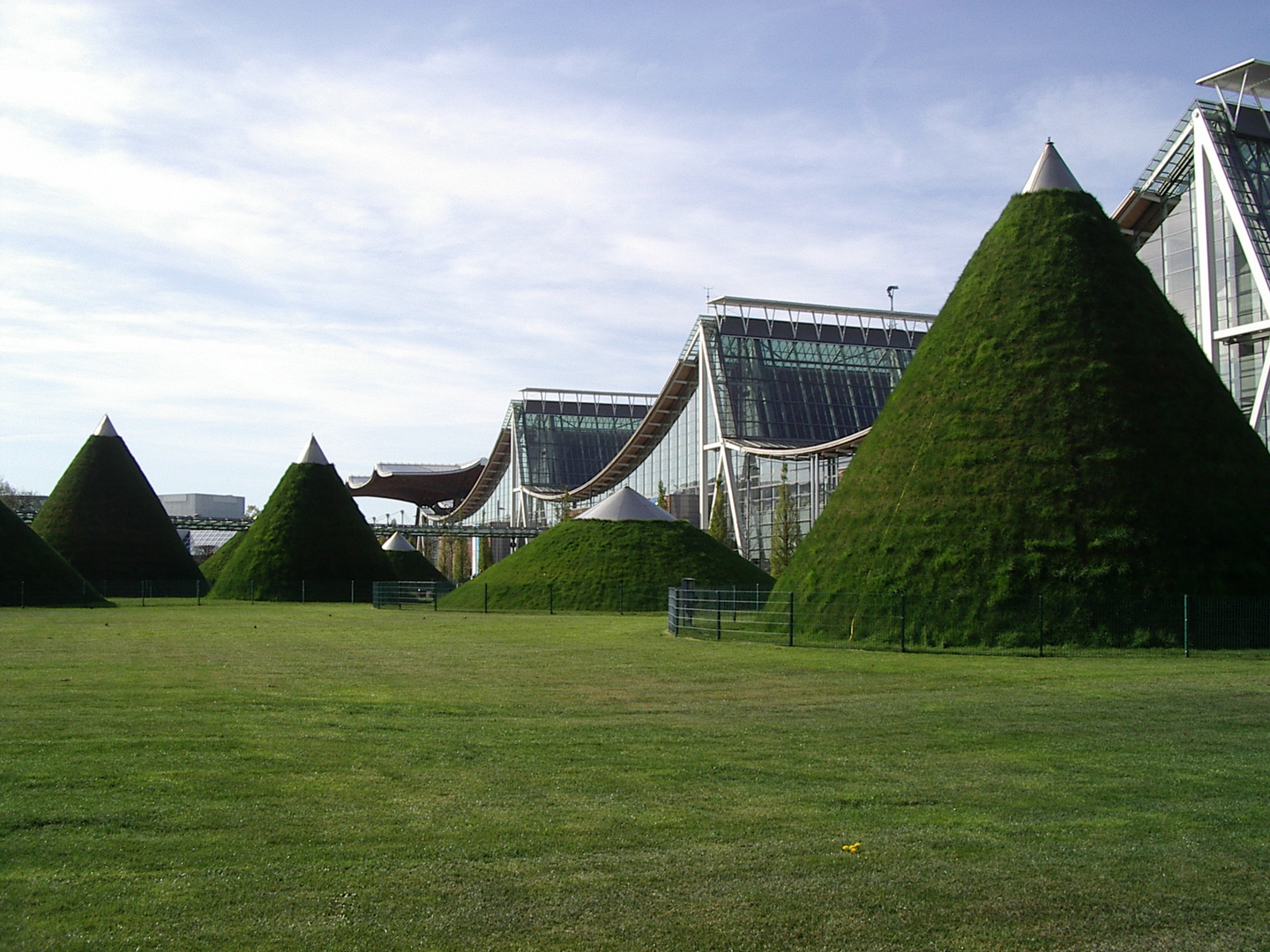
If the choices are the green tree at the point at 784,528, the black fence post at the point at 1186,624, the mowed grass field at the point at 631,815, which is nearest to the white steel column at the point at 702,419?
the green tree at the point at 784,528

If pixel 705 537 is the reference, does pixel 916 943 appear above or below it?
below

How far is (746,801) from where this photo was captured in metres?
9.65

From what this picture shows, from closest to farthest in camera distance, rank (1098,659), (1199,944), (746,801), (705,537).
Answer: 1. (1199,944)
2. (746,801)
3. (1098,659)
4. (705,537)

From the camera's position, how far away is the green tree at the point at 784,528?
64.8m

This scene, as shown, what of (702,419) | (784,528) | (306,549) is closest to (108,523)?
(306,549)

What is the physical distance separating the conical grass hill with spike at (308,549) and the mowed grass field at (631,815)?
43411mm

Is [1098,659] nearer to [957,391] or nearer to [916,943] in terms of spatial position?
[957,391]

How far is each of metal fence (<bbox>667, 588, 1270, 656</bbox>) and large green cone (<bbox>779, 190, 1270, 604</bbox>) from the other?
0.42 metres

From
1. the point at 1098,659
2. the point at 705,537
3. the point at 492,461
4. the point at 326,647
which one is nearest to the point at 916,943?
the point at 1098,659

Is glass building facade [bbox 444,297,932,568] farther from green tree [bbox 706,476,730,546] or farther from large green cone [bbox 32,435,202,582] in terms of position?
large green cone [bbox 32,435,202,582]

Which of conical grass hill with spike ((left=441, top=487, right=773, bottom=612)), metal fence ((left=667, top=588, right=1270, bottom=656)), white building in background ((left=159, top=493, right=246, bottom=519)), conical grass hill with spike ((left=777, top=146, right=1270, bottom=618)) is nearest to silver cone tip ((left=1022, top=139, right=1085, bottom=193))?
conical grass hill with spike ((left=777, top=146, right=1270, bottom=618))

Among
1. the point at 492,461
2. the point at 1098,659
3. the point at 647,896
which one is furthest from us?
the point at 492,461

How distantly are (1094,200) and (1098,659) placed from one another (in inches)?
583

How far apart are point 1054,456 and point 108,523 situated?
175ft
